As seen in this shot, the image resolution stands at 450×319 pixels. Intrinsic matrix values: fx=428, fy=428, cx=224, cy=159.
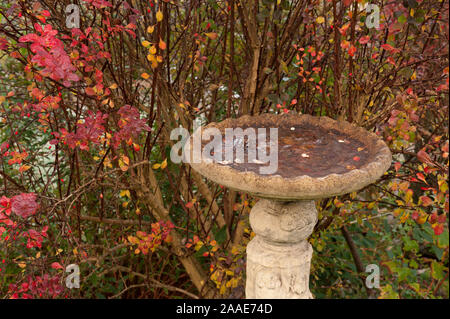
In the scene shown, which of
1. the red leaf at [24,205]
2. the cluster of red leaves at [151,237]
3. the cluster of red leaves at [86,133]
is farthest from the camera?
the cluster of red leaves at [151,237]

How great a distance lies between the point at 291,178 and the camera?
159 centimetres

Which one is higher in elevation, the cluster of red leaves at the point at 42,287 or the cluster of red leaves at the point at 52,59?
the cluster of red leaves at the point at 52,59

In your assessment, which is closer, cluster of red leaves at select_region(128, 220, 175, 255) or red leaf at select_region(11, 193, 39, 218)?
red leaf at select_region(11, 193, 39, 218)

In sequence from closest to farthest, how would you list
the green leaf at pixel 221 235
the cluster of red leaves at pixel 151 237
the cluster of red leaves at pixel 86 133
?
the cluster of red leaves at pixel 86 133 → the cluster of red leaves at pixel 151 237 → the green leaf at pixel 221 235

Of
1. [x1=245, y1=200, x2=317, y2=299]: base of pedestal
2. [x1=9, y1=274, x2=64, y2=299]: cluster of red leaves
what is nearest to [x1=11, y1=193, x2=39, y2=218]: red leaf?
[x1=9, y1=274, x2=64, y2=299]: cluster of red leaves

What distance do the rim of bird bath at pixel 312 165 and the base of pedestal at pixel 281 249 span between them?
262 mm

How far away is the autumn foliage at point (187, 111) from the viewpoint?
195 centimetres

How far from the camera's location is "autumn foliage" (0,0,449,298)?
1947mm

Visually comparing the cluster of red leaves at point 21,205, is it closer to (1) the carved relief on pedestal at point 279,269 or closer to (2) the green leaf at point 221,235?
(1) the carved relief on pedestal at point 279,269

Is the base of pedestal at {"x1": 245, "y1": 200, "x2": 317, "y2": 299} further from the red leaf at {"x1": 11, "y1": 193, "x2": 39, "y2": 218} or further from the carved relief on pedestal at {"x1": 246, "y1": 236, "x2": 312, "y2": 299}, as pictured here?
the red leaf at {"x1": 11, "y1": 193, "x2": 39, "y2": 218}

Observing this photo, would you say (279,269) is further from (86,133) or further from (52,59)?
(52,59)

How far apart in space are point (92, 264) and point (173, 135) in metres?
1.11

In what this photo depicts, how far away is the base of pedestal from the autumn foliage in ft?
1.49

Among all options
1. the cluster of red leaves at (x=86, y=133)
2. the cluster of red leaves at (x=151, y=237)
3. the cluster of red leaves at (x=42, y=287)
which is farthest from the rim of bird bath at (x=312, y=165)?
the cluster of red leaves at (x=42, y=287)
